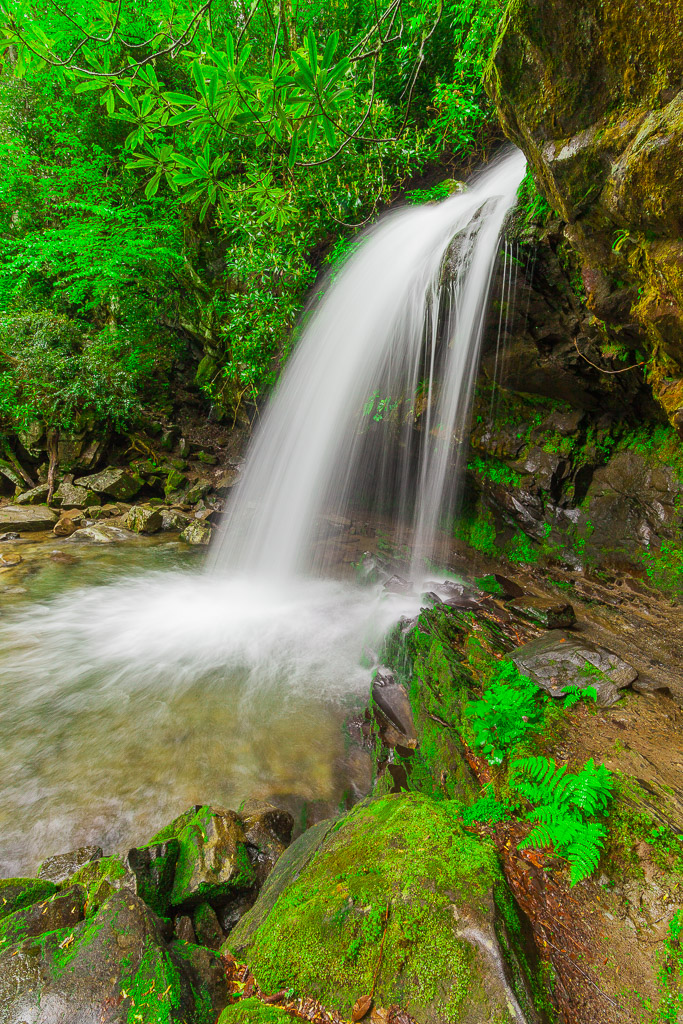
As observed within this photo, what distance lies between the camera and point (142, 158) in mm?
1870

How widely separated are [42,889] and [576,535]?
19.0 feet

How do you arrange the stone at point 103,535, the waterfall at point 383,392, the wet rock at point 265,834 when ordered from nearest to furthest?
the wet rock at point 265,834 < the waterfall at point 383,392 < the stone at point 103,535

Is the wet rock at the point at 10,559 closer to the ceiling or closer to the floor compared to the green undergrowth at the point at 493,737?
closer to the floor

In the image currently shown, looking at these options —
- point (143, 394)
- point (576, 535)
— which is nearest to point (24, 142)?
point (143, 394)

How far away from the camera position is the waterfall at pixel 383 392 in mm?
5828

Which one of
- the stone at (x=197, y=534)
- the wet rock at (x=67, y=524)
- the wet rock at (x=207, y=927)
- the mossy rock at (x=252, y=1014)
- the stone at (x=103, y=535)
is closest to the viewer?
the mossy rock at (x=252, y=1014)

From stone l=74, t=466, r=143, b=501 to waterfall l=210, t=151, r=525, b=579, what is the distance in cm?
269

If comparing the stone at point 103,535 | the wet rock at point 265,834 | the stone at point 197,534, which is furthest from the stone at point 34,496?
the wet rock at point 265,834

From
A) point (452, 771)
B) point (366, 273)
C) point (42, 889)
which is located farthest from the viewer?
point (366, 273)

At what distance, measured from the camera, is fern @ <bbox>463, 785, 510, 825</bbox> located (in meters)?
2.24

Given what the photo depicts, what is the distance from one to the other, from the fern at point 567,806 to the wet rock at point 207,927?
165 centimetres

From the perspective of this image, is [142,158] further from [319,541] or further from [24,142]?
[24,142]

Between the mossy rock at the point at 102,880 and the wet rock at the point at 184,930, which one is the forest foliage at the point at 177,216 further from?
the wet rock at the point at 184,930

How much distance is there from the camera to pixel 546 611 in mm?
4293
